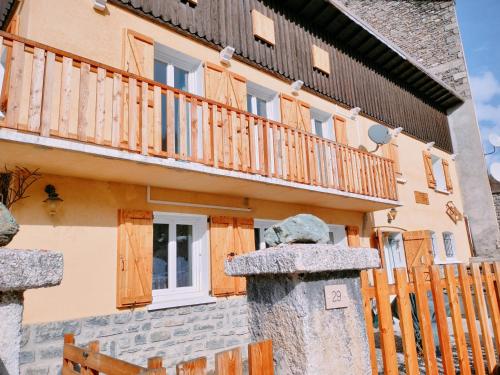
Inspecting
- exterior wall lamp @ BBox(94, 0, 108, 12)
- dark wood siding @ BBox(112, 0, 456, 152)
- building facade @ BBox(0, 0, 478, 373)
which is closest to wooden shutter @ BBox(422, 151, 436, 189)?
dark wood siding @ BBox(112, 0, 456, 152)

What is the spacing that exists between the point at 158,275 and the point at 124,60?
3.72 metres

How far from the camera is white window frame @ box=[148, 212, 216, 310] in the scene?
6.08 metres

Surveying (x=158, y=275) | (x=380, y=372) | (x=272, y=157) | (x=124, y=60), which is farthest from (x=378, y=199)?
(x=124, y=60)

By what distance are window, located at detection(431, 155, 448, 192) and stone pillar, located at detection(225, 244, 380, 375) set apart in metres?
14.5

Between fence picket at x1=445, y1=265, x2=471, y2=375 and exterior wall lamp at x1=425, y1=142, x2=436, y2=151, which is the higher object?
exterior wall lamp at x1=425, y1=142, x2=436, y2=151

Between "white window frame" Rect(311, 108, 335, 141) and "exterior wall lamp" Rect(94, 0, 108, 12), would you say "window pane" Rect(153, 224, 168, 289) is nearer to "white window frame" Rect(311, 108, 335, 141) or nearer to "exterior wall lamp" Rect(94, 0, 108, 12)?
"exterior wall lamp" Rect(94, 0, 108, 12)

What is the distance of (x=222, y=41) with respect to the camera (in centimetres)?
770

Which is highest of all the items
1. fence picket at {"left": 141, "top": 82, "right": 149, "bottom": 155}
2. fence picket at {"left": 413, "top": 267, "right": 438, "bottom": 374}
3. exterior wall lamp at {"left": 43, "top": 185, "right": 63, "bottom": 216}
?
fence picket at {"left": 141, "top": 82, "right": 149, "bottom": 155}

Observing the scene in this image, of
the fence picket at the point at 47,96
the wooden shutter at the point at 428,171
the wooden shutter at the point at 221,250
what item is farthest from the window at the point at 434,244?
the fence picket at the point at 47,96

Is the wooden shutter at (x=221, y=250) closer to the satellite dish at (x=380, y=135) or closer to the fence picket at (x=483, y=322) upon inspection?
the fence picket at (x=483, y=322)

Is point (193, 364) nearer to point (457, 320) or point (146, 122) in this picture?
point (457, 320)

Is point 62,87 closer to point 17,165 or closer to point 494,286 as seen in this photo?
point 17,165

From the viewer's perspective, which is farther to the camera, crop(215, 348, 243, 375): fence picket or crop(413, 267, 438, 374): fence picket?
crop(413, 267, 438, 374): fence picket

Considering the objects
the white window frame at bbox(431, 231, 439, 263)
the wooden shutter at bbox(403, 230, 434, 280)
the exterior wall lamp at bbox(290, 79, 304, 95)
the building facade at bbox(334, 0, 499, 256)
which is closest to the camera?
the exterior wall lamp at bbox(290, 79, 304, 95)
